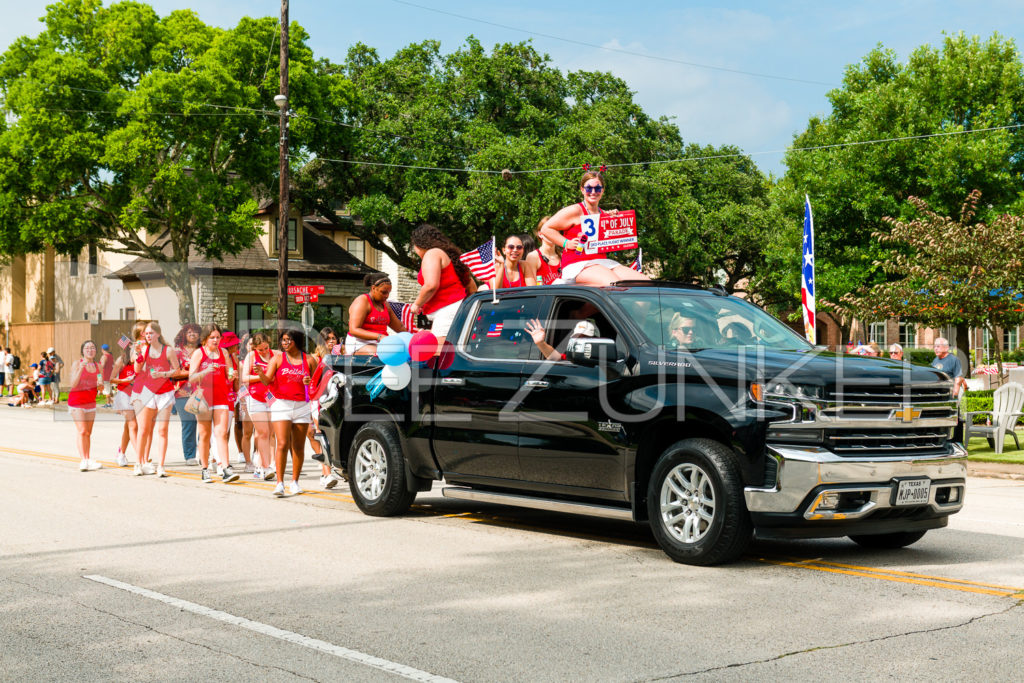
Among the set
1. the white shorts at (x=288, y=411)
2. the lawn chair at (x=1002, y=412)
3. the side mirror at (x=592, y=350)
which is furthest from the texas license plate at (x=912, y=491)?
the lawn chair at (x=1002, y=412)

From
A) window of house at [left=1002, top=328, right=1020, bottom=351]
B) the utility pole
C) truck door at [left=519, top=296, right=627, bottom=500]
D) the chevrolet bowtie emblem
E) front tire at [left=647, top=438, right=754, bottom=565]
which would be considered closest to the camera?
front tire at [left=647, top=438, right=754, bottom=565]

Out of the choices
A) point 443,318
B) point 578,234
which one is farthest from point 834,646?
point 578,234

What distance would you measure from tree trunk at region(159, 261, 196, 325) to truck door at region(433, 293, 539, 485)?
31.0m

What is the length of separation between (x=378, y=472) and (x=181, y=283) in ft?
101

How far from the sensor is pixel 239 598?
6.44 metres

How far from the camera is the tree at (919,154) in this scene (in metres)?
33.9

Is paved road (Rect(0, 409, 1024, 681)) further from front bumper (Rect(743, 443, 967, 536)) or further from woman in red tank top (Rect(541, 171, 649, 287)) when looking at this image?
woman in red tank top (Rect(541, 171, 649, 287))

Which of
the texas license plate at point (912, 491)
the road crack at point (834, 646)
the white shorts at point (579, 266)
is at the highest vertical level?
the white shorts at point (579, 266)

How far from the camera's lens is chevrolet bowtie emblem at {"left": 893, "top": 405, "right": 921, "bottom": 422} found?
23.1 ft

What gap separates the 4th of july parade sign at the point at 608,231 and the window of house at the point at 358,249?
42.9 meters

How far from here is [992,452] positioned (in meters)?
17.7

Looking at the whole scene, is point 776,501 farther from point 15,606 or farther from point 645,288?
point 15,606

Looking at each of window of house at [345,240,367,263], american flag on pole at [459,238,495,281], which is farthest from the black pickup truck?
window of house at [345,240,367,263]

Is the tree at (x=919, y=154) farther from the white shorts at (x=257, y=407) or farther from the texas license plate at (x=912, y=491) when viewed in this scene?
the texas license plate at (x=912, y=491)
